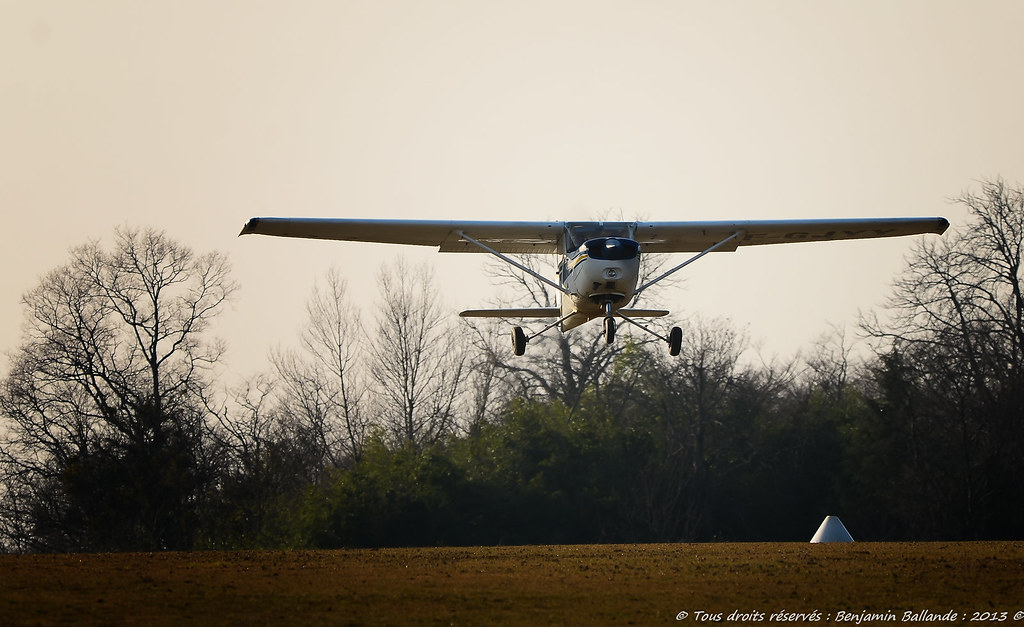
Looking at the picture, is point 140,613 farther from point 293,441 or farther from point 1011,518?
point 293,441

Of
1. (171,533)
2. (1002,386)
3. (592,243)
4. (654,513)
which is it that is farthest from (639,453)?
(592,243)

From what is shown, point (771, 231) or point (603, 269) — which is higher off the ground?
point (771, 231)

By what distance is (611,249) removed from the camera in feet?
60.2

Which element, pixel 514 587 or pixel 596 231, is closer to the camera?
pixel 514 587

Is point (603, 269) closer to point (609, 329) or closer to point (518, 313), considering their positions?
point (609, 329)

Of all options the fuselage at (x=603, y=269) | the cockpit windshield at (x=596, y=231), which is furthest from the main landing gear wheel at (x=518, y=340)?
the cockpit windshield at (x=596, y=231)

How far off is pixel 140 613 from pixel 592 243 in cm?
931

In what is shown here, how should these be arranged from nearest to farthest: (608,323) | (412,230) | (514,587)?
(514,587), (608,323), (412,230)

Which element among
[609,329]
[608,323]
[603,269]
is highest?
[603,269]

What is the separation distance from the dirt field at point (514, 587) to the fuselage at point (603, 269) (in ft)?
13.1

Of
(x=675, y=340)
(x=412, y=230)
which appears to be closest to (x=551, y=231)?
(x=412, y=230)

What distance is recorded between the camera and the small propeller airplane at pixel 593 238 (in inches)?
731

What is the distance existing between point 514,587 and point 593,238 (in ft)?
24.5

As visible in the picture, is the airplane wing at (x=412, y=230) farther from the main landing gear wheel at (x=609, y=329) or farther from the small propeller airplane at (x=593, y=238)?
the main landing gear wheel at (x=609, y=329)
